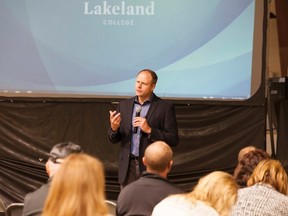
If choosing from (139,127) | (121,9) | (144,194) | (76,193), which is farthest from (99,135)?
(76,193)

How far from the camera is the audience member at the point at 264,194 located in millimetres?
3299

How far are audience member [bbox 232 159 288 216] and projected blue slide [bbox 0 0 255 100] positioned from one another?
2.82m

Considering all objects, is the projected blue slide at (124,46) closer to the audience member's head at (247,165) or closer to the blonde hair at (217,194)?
the audience member's head at (247,165)

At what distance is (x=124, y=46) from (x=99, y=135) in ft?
3.12

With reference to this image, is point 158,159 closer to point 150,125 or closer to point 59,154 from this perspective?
point 59,154

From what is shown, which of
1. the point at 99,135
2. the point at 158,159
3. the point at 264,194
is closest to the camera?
the point at 264,194

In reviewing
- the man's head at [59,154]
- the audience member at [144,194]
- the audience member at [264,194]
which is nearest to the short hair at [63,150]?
the man's head at [59,154]

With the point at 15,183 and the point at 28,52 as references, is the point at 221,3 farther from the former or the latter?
the point at 15,183

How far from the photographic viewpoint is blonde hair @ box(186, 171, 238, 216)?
2.97 meters

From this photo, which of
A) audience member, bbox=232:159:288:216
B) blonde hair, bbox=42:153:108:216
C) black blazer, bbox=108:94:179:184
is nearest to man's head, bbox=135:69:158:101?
black blazer, bbox=108:94:179:184

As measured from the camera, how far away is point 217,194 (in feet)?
9.74

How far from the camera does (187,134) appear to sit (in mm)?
6453

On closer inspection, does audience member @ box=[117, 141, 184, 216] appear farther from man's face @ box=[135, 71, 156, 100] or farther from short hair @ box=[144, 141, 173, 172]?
man's face @ box=[135, 71, 156, 100]

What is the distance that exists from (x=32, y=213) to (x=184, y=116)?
147 inches
